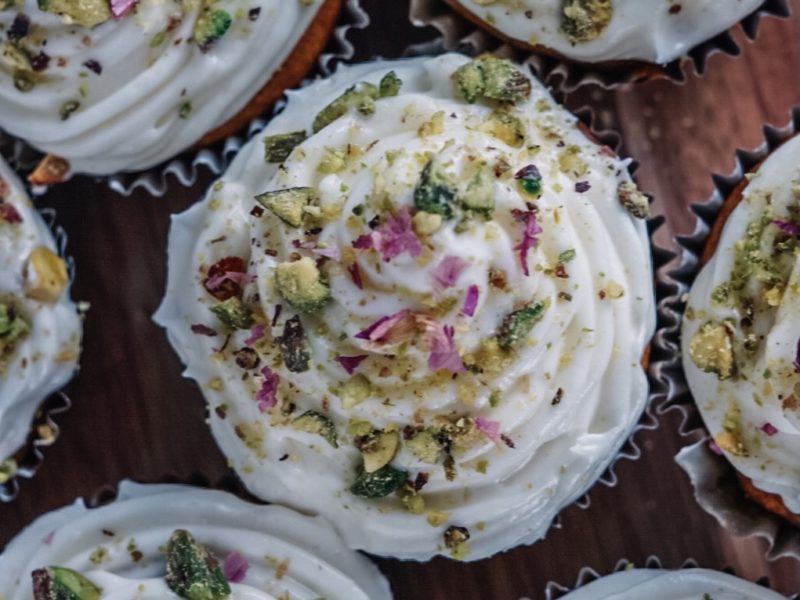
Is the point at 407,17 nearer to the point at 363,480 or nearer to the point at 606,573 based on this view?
the point at 363,480

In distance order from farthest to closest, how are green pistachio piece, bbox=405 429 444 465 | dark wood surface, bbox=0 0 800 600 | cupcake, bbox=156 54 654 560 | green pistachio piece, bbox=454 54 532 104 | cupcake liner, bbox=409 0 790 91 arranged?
dark wood surface, bbox=0 0 800 600, cupcake liner, bbox=409 0 790 91, green pistachio piece, bbox=454 54 532 104, green pistachio piece, bbox=405 429 444 465, cupcake, bbox=156 54 654 560

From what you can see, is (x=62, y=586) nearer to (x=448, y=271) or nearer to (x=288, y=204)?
(x=288, y=204)

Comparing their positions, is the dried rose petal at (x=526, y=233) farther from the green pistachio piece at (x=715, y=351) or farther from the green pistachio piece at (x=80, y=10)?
the green pistachio piece at (x=80, y=10)

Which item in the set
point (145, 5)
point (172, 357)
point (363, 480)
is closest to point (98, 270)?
point (172, 357)

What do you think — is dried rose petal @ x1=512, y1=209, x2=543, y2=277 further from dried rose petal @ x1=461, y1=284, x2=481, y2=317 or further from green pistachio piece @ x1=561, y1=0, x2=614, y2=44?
green pistachio piece @ x1=561, y1=0, x2=614, y2=44

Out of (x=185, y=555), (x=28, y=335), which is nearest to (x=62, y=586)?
(x=185, y=555)

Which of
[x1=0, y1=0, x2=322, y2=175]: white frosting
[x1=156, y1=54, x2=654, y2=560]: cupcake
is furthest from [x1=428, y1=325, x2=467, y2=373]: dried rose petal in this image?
[x1=0, y1=0, x2=322, y2=175]: white frosting

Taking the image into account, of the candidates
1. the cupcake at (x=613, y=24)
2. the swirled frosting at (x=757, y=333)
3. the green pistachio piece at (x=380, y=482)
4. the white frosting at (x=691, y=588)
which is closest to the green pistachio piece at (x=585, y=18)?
the cupcake at (x=613, y=24)
